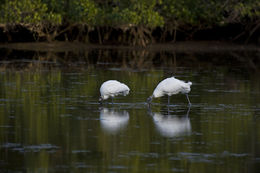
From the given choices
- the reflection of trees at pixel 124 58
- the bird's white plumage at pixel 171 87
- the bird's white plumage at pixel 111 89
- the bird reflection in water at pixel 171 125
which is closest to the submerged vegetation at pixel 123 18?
the reflection of trees at pixel 124 58

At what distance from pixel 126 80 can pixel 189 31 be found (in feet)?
74.9

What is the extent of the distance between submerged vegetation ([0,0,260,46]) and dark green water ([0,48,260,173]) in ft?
54.5

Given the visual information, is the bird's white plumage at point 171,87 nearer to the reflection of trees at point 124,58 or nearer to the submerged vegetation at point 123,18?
the reflection of trees at point 124,58

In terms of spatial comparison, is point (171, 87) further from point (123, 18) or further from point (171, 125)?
point (123, 18)

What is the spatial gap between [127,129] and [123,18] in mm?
24066

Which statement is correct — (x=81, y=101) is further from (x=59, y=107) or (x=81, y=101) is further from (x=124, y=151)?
(x=124, y=151)

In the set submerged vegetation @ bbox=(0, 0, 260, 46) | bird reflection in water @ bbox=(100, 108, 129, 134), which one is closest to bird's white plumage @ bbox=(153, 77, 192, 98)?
bird reflection in water @ bbox=(100, 108, 129, 134)

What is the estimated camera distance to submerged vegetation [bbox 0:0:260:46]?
36562 millimetres

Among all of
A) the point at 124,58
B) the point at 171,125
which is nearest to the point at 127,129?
the point at 171,125

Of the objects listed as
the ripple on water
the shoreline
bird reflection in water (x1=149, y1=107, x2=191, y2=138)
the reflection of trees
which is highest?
the shoreline

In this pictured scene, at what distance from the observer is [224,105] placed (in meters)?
15.6

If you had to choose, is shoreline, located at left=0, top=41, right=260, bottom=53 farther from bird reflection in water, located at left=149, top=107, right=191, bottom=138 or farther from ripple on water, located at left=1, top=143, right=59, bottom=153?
ripple on water, located at left=1, top=143, right=59, bottom=153

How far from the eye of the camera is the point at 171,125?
13.0 meters

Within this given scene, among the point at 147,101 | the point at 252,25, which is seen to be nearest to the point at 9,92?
the point at 147,101
